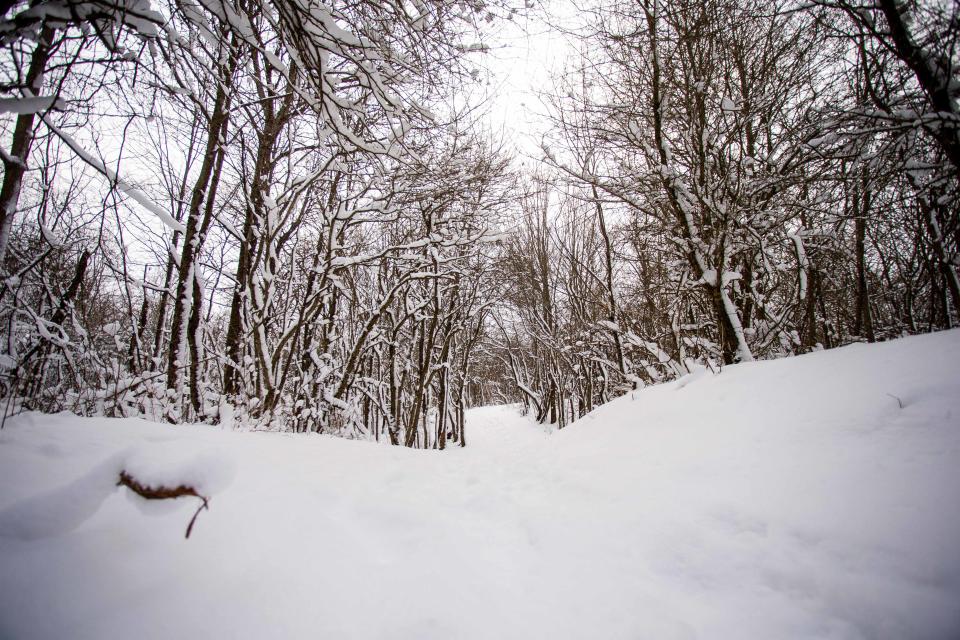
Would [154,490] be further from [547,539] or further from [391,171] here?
[391,171]

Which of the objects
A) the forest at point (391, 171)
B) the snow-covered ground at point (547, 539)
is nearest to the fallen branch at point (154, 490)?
the snow-covered ground at point (547, 539)

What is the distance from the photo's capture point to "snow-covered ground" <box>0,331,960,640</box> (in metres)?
1.02

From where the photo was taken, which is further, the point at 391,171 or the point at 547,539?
the point at 391,171

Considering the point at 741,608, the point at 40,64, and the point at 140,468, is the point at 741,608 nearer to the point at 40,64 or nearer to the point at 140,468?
the point at 140,468

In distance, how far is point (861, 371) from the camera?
205 centimetres

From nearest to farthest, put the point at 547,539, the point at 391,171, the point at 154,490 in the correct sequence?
the point at 154,490 → the point at 547,539 → the point at 391,171

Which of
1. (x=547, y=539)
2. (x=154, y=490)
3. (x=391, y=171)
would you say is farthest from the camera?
(x=391, y=171)

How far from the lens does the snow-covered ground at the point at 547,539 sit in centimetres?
102

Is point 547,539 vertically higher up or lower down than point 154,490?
lower down

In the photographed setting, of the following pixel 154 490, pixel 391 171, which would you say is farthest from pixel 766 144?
pixel 154 490

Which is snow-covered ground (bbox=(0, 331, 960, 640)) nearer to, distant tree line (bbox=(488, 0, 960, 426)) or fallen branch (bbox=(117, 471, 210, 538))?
fallen branch (bbox=(117, 471, 210, 538))

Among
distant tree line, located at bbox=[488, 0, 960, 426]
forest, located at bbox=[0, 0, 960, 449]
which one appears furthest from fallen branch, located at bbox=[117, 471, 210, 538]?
distant tree line, located at bbox=[488, 0, 960, 426]

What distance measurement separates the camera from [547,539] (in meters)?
1.68

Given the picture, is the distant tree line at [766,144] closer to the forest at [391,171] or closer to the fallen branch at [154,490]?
the forest at [391,171]
